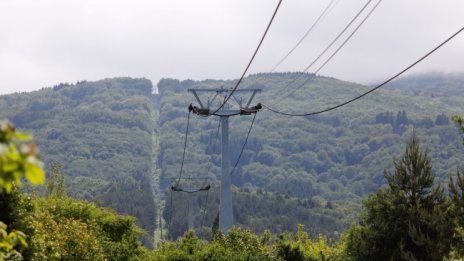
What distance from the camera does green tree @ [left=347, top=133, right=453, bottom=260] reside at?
42.3m

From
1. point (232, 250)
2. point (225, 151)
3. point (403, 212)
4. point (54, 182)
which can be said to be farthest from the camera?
point (54, 182)

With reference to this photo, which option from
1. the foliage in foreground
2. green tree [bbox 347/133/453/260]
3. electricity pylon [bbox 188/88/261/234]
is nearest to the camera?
the foliage in foreground

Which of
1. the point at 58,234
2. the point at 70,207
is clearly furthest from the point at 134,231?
the point at 58,234

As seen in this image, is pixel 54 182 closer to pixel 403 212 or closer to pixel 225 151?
pixel 225 151

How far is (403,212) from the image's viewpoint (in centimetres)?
4341

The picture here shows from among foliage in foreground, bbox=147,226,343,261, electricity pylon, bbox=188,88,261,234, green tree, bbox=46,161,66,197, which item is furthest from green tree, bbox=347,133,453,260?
green tree, bbox=46,161,66,197

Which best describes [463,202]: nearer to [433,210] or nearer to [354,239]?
[433,210]

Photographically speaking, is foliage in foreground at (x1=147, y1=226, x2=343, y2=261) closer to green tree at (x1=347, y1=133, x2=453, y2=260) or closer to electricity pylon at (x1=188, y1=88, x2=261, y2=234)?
electricity pylon at (x1=188, y1=88, x2=261, y2=234)

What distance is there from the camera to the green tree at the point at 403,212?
42281 mm

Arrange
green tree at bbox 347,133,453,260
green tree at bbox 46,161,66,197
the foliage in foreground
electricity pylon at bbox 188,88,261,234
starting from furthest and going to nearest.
A: 1. green tree at bbox 46,161,66,197
2. green tree at bbox 347,133,453,260
3. electricity pylon at bbox 188,88,261,234
4. the foliage in foreground

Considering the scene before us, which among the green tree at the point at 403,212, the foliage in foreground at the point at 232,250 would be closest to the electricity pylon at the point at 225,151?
the foliage in foreground at the point at 232,250

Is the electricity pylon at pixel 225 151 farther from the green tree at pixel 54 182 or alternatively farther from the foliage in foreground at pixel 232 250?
the green tree at pixel 54 182

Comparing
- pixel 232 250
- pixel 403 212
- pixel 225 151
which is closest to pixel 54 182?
pixel 225 151

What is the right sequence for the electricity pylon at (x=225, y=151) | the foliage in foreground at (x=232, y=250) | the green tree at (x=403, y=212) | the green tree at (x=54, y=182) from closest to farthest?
the foliage in foreground at (x=232, y=250), the electricity pylon at (x=225, y=151), the green tree at (x=403, y=212), the green tree at (x=54, y=182)
